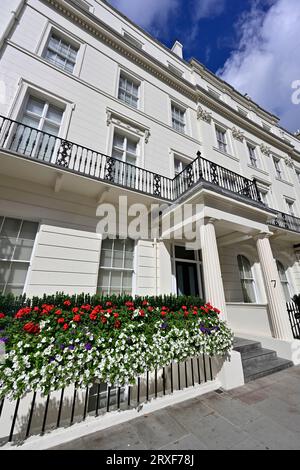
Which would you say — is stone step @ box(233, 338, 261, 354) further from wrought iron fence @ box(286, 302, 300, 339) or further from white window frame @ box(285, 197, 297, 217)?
white window frame @ box(285, 197, 297, 217)

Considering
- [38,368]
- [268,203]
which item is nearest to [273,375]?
[38,368]

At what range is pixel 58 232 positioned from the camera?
5090 millimetres

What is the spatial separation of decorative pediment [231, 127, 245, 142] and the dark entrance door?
31.0 ft

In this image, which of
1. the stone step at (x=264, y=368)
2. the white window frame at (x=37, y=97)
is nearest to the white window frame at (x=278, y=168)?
the stone step at (x=264, y=368)

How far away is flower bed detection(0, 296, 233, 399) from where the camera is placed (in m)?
2.41

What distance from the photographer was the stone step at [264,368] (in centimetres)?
422

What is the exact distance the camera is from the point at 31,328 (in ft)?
8.67

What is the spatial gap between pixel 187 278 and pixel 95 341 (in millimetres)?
5004

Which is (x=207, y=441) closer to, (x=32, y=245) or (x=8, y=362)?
(x=8, y=362)

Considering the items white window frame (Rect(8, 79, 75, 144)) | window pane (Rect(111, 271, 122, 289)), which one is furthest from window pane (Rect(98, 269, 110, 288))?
white window frame (Rect(8, 79, 75, 144))

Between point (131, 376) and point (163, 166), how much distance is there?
23.3 feet

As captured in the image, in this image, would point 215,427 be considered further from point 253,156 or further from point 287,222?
point 253,156

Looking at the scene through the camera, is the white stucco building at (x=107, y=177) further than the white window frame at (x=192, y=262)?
No

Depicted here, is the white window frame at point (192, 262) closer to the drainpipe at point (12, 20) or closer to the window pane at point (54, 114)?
the window pane at point (54, 114)
